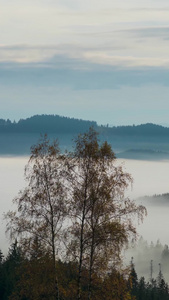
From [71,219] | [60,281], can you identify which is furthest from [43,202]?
[60,281]

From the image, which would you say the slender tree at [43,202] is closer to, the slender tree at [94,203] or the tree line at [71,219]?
the tree line at [71,219]

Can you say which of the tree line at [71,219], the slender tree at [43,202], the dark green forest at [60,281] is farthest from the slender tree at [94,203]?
the slender tree at [43,202]

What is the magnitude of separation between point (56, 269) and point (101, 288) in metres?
3.28

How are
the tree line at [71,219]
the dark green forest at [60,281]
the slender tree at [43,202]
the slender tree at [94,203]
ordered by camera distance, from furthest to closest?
the slender tree at [43,202] < the tree line at [71,219] < the slender tree at [94,203] < the dark green forest at [60,281]

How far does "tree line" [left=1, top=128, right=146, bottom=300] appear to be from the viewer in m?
39.2

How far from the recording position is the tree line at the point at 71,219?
3916cm

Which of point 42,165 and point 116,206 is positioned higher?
point 42,165

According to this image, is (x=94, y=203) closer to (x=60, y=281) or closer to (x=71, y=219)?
(x=71, y=219)

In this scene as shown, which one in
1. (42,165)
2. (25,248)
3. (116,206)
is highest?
(42,165)

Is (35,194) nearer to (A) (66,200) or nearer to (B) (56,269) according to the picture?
(A) (66,200)

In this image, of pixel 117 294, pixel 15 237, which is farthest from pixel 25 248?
pixel 117 294

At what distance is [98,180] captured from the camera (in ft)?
131

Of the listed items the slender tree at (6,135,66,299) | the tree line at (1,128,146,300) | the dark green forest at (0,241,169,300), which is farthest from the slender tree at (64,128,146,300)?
the slender tree at (6,135,66,299)

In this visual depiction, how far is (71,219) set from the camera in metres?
39.7
